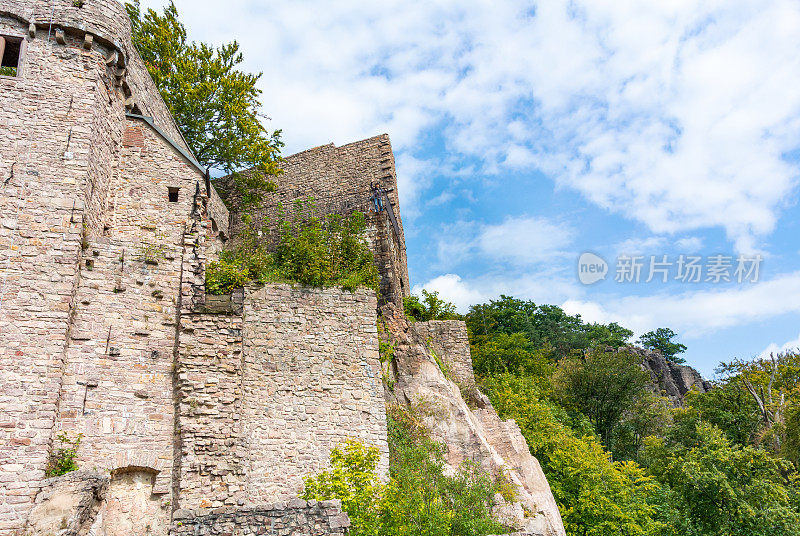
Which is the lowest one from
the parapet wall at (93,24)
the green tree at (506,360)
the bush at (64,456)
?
the bush at (64,456)

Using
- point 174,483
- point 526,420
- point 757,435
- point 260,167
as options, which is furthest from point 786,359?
point 174,483

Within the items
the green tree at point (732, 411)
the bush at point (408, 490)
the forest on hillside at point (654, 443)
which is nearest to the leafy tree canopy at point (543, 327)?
the forest on hillside at point (654, 443)

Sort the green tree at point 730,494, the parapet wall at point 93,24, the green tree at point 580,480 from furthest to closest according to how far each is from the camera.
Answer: the green tree at point 580,480, the green tree at point 730,494, the parapet wall at point 93,24

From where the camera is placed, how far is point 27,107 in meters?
9.34

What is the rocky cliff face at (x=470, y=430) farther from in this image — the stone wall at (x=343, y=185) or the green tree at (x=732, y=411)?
the green tree at (x=732, y=411)

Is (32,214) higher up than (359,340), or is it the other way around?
(32,214)

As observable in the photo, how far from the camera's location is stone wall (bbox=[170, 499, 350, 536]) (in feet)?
23.4

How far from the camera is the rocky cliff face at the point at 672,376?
45781 mm

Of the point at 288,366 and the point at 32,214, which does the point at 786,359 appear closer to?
the point at 288,366

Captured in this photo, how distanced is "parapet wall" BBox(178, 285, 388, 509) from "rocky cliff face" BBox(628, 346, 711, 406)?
132 ft

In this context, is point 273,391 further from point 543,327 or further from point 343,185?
point 543,327

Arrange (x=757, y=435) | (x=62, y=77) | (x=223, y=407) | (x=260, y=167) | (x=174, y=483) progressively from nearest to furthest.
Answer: (x=174, y=483), (x=223, y=407), (x=62, y=77), (x=260, y=167), (x=757, y=435)

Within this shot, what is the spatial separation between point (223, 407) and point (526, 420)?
11.9m

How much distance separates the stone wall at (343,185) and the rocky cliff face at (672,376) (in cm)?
3598
